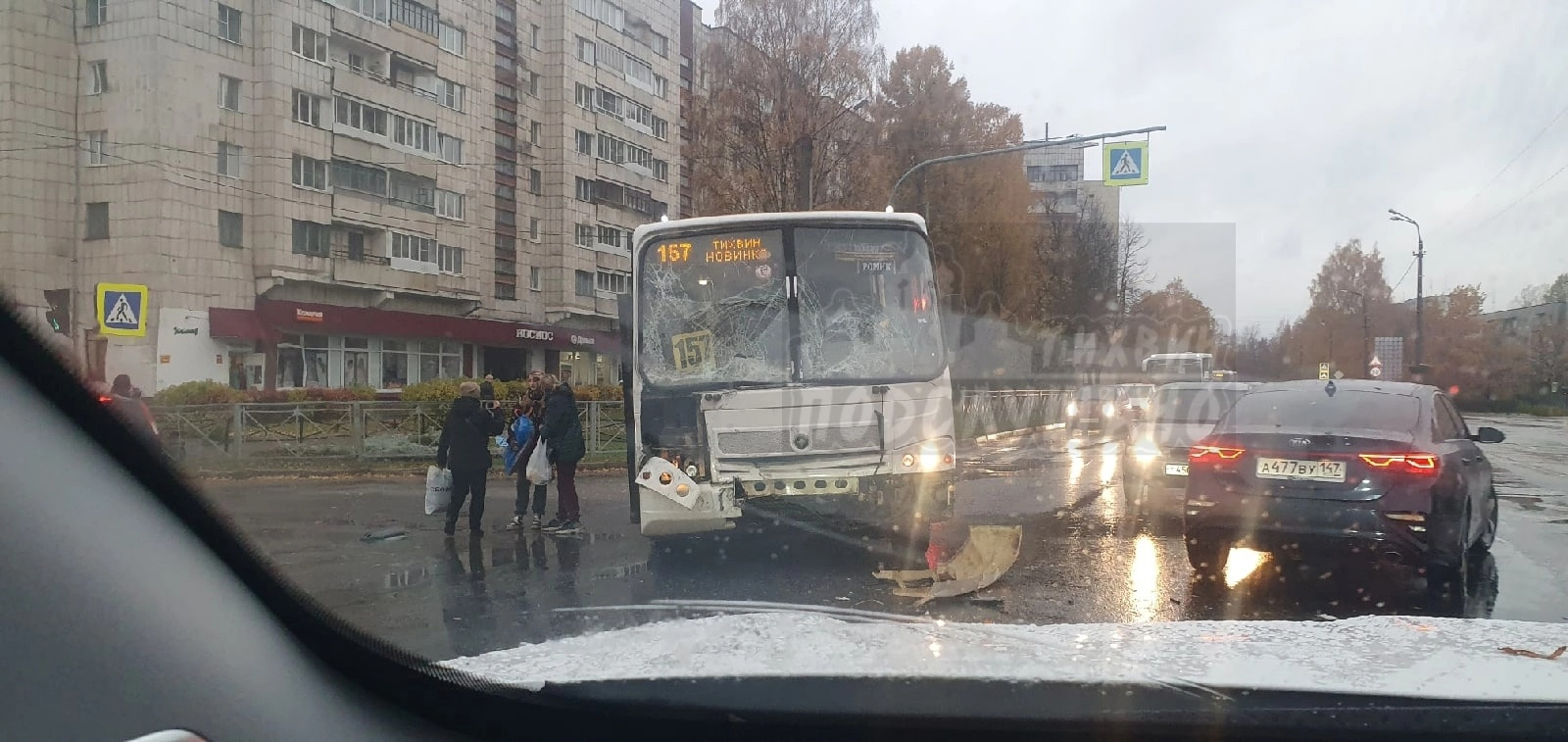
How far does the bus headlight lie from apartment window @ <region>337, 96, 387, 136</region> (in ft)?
101

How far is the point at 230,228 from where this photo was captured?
27328mm

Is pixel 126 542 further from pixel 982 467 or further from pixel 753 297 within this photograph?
pixel 982 467

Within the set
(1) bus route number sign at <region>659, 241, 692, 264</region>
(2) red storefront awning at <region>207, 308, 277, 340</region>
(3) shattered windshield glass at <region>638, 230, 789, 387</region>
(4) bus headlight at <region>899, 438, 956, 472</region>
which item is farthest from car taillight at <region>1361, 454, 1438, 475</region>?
(2) red storefront awning at <region>207, 308, 277, 340</region>

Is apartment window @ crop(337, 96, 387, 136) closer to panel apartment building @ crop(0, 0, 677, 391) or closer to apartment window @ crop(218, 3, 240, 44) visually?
panel apartment building @ crop(0, 0, 677, 391)

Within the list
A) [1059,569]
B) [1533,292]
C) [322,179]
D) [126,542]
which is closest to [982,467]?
[1059,569]

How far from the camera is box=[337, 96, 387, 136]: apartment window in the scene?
33.9 m

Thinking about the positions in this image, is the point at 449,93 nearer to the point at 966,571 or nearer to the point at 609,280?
the point at 609,280

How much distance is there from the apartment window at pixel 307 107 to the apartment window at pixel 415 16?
222 inches

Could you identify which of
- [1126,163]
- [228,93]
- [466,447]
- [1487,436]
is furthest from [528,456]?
[228,93]

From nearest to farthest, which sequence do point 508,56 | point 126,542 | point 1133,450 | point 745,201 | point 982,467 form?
point 126,542 < point 1133,450 < point 982,467 < point 745,201 < point 508,56

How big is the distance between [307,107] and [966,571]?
30.1 metres

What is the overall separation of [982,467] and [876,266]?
11.0m

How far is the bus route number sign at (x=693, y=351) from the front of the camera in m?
8.77

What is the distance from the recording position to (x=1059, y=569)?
8.35m
